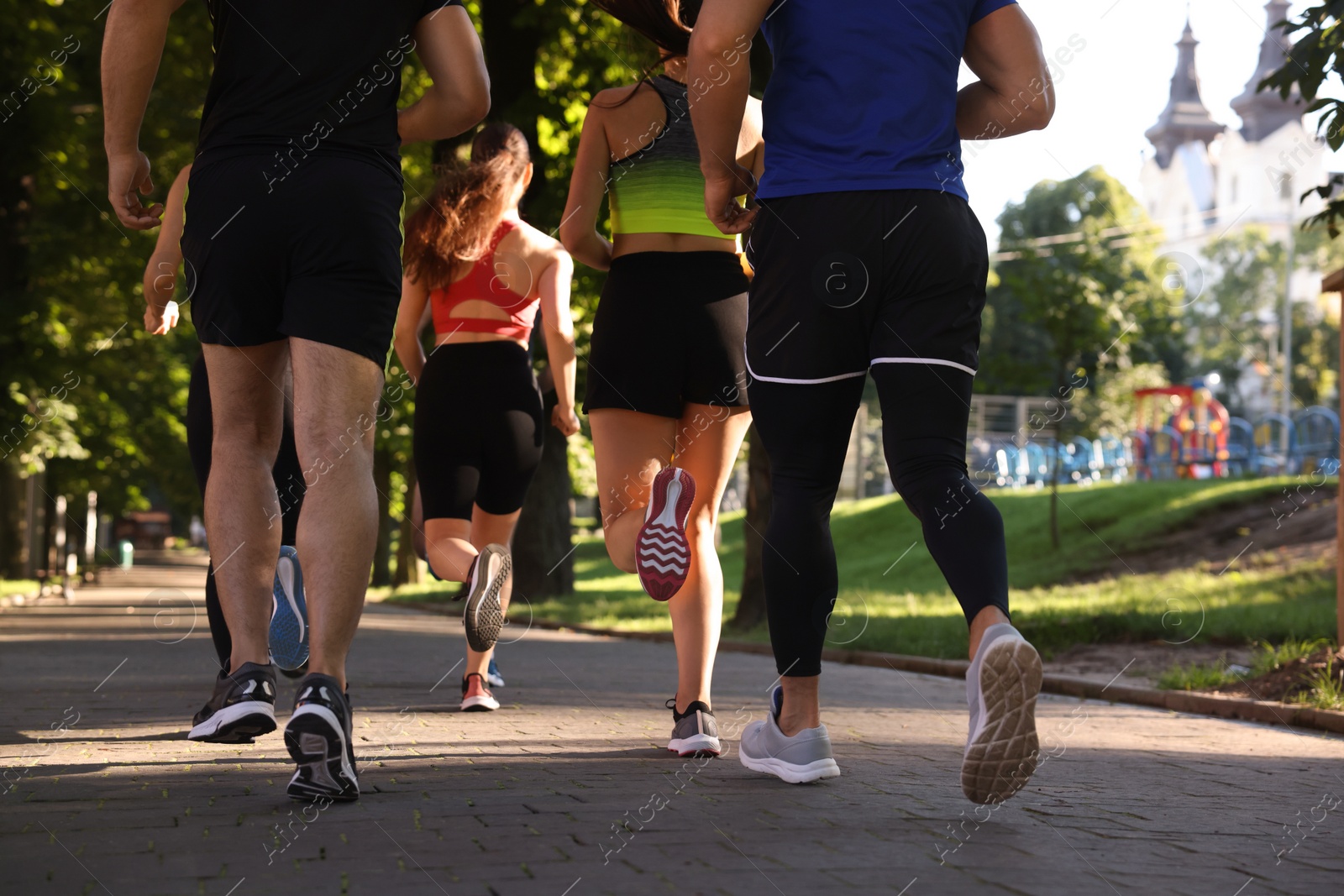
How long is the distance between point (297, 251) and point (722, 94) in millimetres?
1178

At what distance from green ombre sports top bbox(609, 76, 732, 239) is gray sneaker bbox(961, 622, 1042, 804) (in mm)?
2141

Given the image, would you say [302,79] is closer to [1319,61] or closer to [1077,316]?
[1319,61]

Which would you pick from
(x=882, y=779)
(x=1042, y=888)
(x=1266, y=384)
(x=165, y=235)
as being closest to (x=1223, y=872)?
(x=1042, y=888)

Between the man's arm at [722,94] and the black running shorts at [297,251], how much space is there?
2.83ft

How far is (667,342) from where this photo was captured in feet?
15.2

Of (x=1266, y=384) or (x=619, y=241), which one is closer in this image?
(x=619, y=241)

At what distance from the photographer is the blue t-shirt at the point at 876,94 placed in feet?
12.0

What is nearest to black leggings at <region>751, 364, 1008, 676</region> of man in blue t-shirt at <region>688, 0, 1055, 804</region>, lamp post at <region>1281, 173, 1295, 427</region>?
man in blue t-shirt at <region>688, 0, 1055, 804</region>

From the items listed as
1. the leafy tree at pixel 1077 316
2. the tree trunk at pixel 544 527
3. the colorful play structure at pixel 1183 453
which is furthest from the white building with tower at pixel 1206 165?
the tree trunk at pixel 544 527

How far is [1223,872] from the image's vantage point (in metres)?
2.84

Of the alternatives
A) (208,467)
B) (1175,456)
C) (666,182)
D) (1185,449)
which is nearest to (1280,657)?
(666,182)

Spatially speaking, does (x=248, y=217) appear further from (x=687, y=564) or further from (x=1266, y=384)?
Answer: (x=1266, y=384)

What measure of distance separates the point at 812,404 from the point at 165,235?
9.25ft

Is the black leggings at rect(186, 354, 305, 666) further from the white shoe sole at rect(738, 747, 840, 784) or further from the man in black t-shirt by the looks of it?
the white shoe sole at rect(738, 747, 840, 784)
